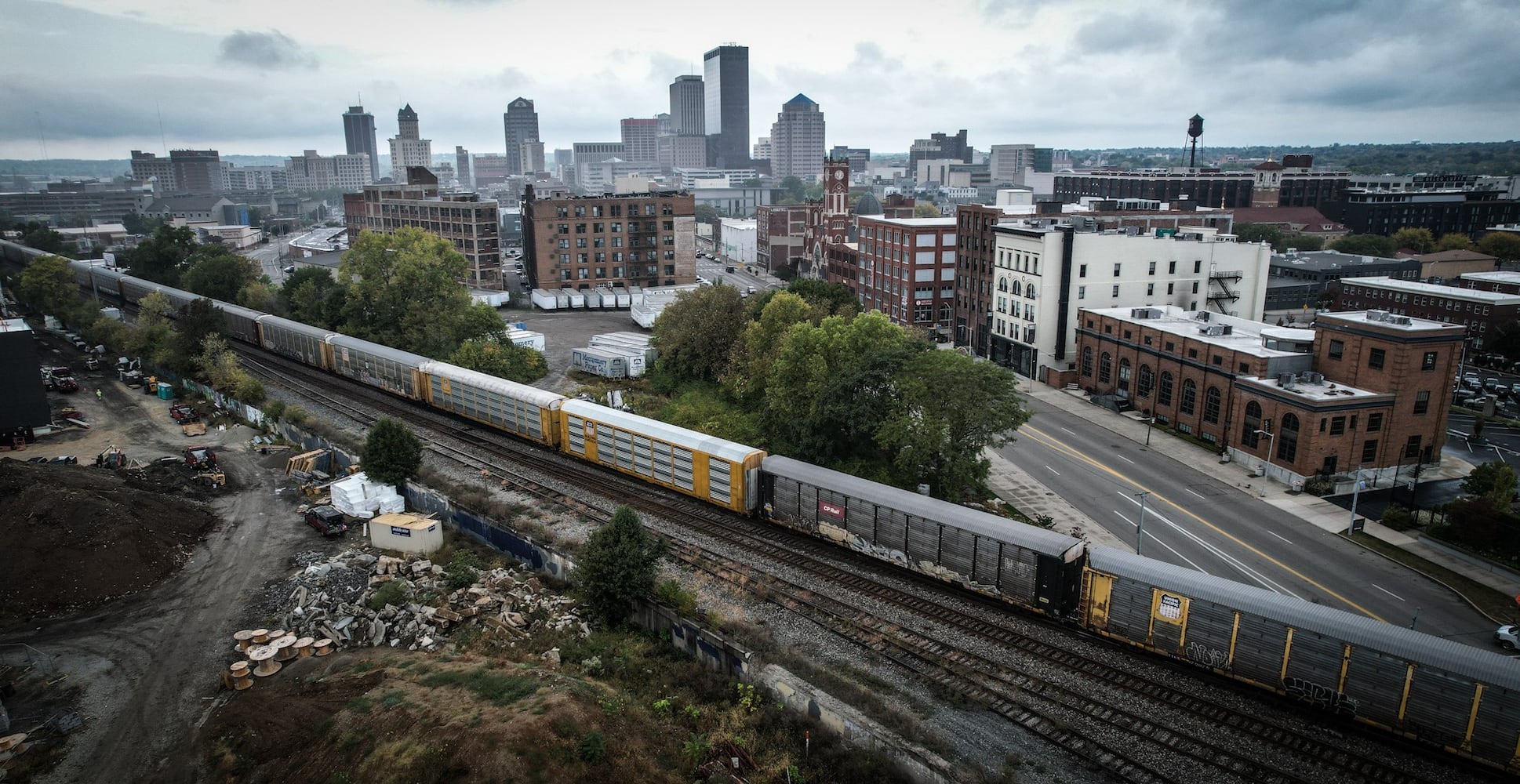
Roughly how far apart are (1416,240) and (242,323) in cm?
15696

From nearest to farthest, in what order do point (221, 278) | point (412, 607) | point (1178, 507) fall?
1. point (412, 607)
2. point (1178, 507)
3. point (221, 278)

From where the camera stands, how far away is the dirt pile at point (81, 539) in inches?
1300

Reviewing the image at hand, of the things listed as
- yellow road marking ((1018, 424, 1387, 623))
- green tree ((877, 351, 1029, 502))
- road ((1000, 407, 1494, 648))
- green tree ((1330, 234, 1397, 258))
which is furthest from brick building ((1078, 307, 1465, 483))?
green tree ((1330, 234, 1397, 258))

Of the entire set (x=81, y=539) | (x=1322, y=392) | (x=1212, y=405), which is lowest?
(x=81, y=539)

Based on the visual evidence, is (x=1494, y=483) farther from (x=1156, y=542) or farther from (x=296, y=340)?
(x=296, y=340)

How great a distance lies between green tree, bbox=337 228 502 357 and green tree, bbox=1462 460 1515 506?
66.6 m

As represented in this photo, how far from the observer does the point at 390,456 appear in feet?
136

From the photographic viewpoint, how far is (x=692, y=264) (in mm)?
122438

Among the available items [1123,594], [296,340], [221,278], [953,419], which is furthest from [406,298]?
[1123,594]

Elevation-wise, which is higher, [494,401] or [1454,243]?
[1454,243]

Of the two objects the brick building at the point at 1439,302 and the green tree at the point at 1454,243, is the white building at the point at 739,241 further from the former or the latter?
the green tree at the point at 1454,243

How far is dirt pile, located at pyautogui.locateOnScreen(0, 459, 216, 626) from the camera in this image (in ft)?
108

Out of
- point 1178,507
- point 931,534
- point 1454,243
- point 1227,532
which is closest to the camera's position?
point 931,534

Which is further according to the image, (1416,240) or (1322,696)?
(1416,240)
